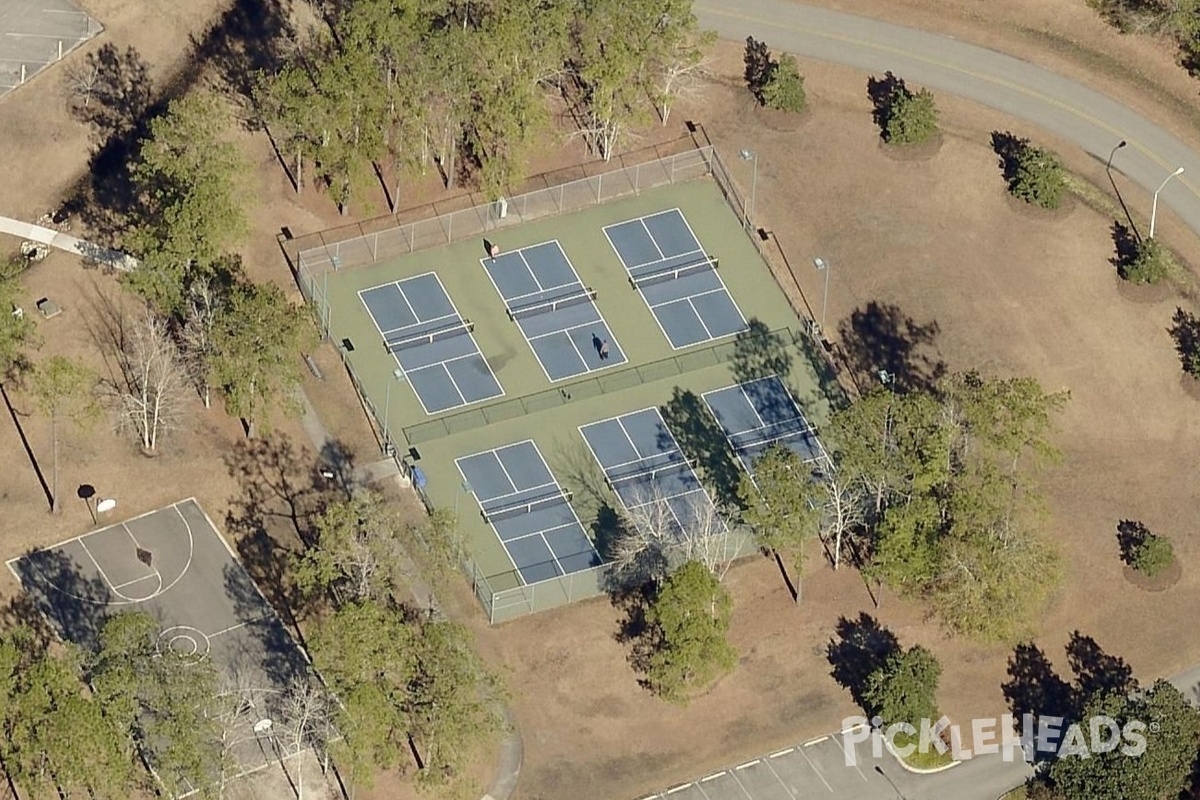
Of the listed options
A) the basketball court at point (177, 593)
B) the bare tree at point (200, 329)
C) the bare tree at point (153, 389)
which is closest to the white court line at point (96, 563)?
the basketball court at point (177, 593)

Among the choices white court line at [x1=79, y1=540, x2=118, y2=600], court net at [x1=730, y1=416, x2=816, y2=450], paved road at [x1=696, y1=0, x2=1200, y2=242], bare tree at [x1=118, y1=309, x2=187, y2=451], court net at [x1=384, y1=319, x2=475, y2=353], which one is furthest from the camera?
paved road at [x1=696, y1=0, x2=1200, y2=242]

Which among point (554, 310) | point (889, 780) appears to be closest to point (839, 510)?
point (889, 780)

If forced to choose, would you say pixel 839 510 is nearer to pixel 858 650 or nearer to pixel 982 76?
pixel 858 650

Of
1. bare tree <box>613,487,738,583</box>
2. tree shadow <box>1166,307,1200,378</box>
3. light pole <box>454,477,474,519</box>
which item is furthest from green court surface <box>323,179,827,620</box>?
tree shadow <box>1166,307,1200,378</box>

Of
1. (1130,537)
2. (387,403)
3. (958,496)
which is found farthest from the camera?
(387,403)

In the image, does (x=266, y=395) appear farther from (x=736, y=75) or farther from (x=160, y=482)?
(x=736, y=75)

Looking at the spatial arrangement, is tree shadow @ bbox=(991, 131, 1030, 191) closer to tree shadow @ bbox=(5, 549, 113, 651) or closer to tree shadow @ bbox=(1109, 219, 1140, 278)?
tree shadow @ bbox=(1109, 219, 1140, 278)
